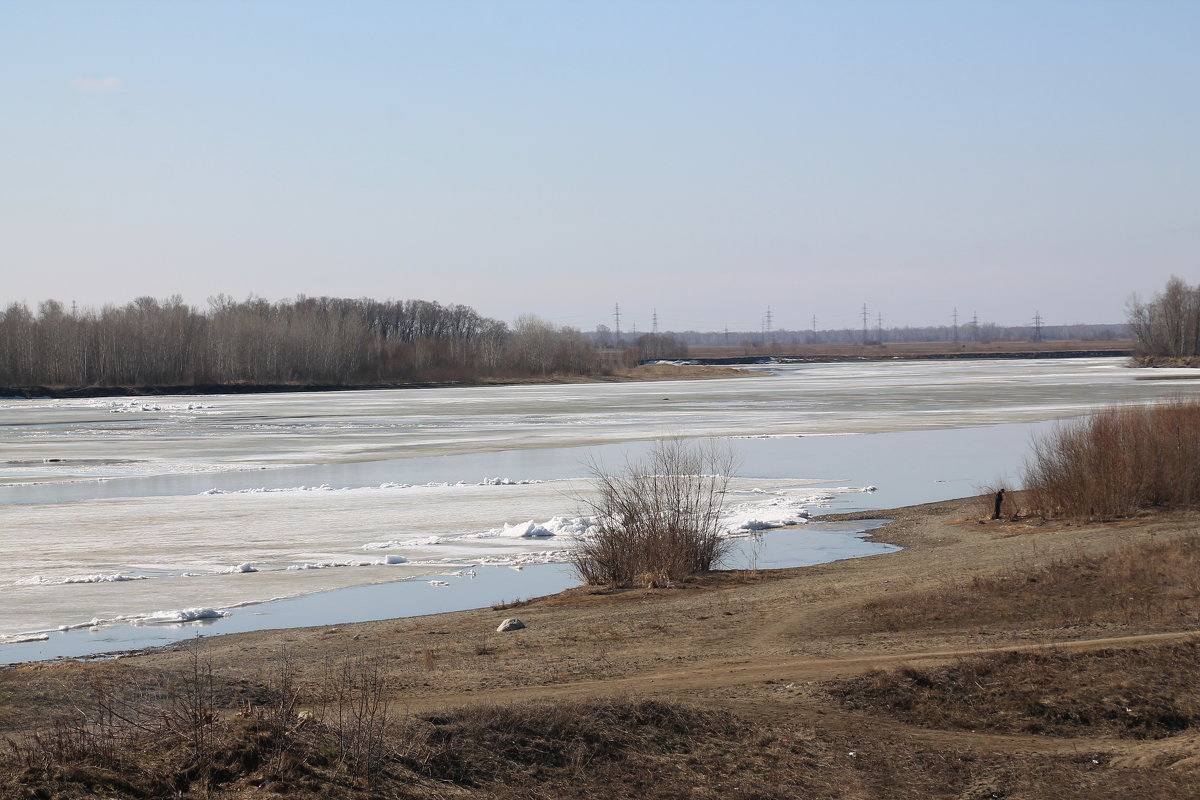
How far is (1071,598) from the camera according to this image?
1171cm

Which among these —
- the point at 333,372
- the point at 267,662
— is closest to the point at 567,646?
the point at 267,662

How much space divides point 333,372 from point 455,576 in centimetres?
8670

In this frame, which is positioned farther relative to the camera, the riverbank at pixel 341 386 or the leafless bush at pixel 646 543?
the riverbank at pixel 341 386

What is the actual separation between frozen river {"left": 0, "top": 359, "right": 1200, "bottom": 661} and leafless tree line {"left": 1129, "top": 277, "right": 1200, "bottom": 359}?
61.2 meters

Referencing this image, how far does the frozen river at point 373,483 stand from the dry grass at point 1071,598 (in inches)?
183

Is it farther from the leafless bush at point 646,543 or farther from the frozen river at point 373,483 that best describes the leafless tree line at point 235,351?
the leafless bush at point 646,543

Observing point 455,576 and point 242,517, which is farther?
point 242,517

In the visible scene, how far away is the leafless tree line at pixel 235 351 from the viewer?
89.6 m

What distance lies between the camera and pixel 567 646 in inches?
413

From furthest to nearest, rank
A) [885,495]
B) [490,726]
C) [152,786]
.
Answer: [885,495]
[490,726]
[152,786]

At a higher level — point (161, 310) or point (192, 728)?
point (161, 310)

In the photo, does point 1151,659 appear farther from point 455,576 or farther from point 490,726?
point 455,576

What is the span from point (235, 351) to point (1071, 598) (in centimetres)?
9175

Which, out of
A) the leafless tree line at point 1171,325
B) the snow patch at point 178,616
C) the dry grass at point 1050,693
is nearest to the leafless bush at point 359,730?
the dry grass at point 1050,693
